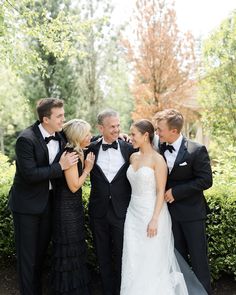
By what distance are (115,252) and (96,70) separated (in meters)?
20.1

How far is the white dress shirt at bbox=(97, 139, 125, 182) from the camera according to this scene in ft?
13.4

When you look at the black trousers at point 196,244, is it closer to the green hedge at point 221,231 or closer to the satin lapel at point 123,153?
the green hedge at point 221,231

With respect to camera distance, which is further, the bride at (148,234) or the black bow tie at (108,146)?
the black bow tie at (108,146)

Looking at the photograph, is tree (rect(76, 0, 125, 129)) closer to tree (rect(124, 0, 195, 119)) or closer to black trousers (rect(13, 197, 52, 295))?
tree (rect(124, 0, 195, 119))

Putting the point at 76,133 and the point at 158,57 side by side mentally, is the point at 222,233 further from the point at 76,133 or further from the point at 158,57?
the point at 158,57

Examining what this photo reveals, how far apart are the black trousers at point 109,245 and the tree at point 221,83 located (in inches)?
372

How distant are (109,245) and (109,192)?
24.9 inches

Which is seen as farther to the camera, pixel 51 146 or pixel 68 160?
pixel 51 146

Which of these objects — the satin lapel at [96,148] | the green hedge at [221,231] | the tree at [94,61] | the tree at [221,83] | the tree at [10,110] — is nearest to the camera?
the satin lapel at [96,148]

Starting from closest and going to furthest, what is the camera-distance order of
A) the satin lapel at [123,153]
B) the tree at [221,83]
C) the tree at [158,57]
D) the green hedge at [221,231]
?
the satin lapel at [123,153], the green hedge at [221,231], the tree at [221,83], the tree at [158,57]

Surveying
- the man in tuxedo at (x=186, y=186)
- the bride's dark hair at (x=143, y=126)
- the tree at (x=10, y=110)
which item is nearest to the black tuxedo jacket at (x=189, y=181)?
the man in tuxedo at (x=186, y=186)

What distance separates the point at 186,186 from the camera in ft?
12.3

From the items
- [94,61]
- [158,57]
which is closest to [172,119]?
[158,57]

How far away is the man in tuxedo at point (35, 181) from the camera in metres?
3.78
